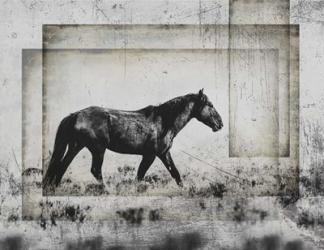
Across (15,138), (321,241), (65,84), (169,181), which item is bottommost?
(321,241)

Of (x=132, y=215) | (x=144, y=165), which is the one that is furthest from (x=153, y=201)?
(x=144, y=165)

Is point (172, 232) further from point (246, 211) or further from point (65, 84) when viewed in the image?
point (65, 84)

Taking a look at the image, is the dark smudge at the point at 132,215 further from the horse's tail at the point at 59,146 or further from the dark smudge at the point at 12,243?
the dark smudge at the point at 12,243

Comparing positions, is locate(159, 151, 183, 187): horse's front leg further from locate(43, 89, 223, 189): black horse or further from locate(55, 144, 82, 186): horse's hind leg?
locate(55, 144, 82, 186): horse's hind leg

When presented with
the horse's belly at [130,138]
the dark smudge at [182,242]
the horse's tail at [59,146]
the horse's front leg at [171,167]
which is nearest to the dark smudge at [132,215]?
the dark smudge at [182,242]

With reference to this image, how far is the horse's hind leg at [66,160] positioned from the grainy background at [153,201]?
19 centimetres

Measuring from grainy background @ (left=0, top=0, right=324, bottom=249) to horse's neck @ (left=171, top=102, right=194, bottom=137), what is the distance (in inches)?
22.5

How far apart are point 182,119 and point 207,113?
10.3 inches

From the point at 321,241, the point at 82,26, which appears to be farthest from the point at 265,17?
the point at 321,241

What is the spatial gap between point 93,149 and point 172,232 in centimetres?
109

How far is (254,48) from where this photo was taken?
5609mm

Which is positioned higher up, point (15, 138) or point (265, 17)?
point (265, 17)

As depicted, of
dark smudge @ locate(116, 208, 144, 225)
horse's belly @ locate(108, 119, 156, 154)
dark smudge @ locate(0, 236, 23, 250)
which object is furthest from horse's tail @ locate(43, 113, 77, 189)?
dark smudge @ locate(116, 208, 144, 225)

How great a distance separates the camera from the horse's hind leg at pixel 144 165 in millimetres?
5582
